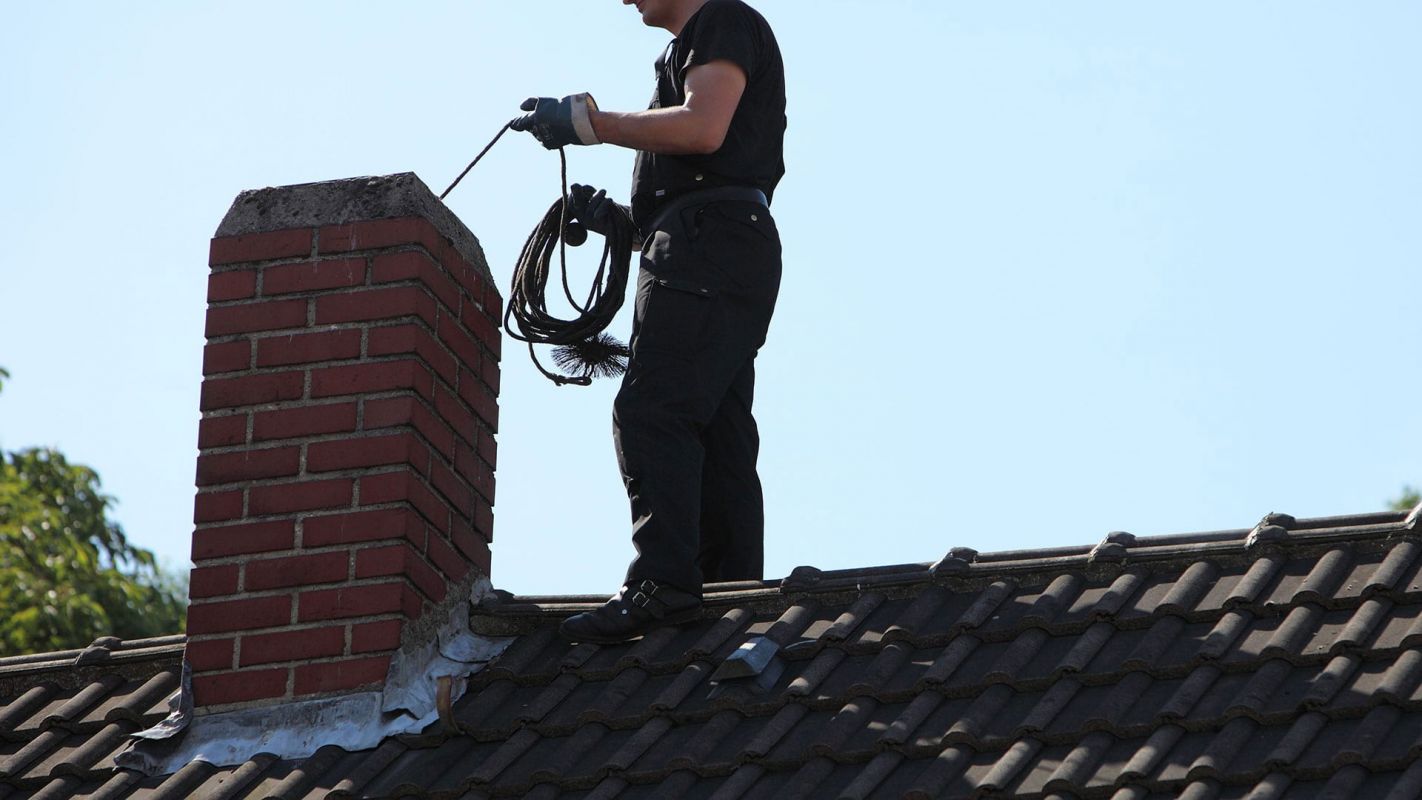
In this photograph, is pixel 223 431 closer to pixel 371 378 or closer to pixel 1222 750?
pixel 371 378

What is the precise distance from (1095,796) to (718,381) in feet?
5.78

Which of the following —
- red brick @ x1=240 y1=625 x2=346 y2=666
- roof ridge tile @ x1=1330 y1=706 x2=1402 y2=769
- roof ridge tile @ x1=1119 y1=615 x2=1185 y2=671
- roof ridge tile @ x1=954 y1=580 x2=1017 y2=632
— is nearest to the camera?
roof ridge tile @ x1=1330 y1=706 x2=1402 y2=769

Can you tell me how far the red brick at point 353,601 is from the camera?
4965mm

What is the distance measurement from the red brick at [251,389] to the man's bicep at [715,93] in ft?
4.07

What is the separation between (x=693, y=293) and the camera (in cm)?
528

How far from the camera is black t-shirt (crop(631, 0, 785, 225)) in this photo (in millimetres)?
5418

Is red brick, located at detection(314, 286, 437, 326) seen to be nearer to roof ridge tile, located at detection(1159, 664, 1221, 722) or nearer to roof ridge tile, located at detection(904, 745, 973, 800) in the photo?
roof ridge tile, located at detection(904, 745, 973, 800)

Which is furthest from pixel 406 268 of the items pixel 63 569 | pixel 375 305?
pixel 63 569

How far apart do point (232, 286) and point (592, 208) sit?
105 cm

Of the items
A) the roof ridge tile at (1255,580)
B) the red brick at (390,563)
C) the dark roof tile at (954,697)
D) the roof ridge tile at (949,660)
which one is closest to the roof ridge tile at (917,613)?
the dark roof tile at (954,697)

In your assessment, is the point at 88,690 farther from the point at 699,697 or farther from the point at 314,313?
the point at 699,697

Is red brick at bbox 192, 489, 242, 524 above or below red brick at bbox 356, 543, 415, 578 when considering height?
above

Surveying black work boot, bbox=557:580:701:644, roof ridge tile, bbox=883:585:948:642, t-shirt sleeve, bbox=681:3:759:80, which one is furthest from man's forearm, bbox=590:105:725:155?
roof ridge tile, bbox=883:585:948:642

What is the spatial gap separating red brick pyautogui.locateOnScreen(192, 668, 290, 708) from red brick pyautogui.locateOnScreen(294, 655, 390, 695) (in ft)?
0.17
